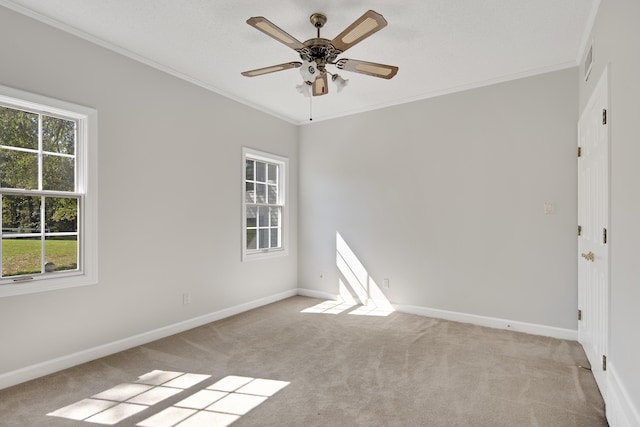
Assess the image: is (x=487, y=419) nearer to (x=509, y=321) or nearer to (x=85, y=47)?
(x=509, y=321)

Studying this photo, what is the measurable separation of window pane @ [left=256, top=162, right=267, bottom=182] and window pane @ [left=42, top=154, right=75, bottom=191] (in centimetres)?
228

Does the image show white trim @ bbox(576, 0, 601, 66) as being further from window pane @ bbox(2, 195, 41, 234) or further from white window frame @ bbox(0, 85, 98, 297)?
window pane @ bbox(2, 195, 41, 234)

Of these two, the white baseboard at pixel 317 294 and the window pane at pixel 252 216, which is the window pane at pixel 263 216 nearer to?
the window pane at pixel 252 216

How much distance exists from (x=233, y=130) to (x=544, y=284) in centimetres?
397

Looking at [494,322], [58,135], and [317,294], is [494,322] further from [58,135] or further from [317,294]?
[58,135]

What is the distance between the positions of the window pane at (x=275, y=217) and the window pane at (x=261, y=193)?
24 centimetres

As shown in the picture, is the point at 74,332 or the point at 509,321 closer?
the point at 74,332

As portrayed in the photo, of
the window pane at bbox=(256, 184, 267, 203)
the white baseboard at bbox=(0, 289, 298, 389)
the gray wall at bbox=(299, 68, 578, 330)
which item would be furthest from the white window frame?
the gray wall at bbox=(299, 68, 578, 330)

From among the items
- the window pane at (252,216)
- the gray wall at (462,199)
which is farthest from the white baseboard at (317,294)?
the window pane at (252,216)

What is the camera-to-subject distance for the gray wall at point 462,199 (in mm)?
3451

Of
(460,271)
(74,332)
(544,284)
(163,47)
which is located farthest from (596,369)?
(163,47)

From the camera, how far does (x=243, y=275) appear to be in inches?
174

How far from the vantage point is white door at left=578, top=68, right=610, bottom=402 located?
2240mm

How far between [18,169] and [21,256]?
0.67m
